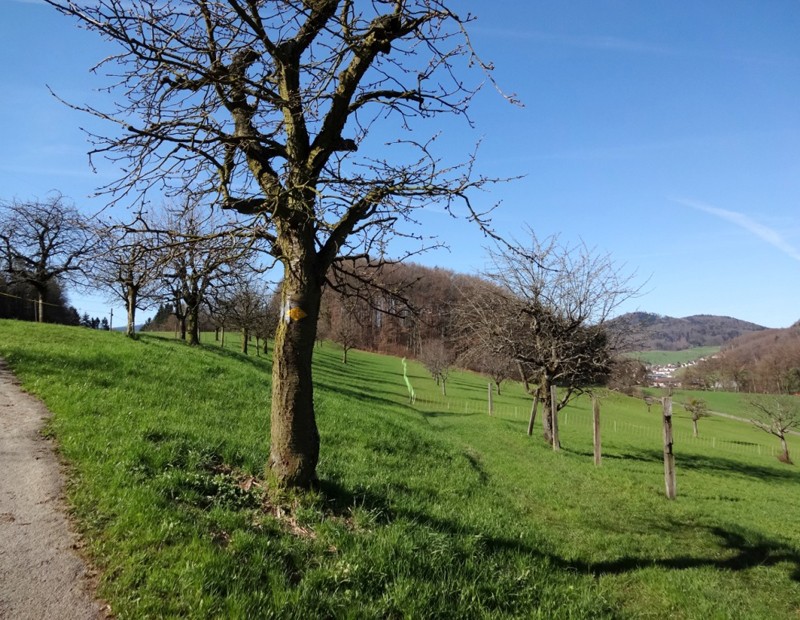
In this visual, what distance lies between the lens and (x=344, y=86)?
5594 mm

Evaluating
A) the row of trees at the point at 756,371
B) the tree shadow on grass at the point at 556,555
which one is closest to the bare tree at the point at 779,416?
the tree shadow on grass at the point at 556,555

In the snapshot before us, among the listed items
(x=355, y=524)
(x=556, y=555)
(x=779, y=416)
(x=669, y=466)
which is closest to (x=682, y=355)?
(x=779, y=416)

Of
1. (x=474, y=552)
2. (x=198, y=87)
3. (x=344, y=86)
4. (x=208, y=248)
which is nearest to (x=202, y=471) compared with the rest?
(x=208, y=248)

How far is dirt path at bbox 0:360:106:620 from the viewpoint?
3.38 meters

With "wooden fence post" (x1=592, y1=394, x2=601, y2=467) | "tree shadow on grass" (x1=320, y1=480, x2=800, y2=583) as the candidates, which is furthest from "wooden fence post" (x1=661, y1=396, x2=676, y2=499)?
"tree shadow on grass" (x1=320, y1=480, x2=800, y2=583)

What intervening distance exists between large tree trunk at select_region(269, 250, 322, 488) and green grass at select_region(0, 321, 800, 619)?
358 millimetres

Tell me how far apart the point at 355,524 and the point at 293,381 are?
1.67m

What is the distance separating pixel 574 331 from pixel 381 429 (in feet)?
31.4

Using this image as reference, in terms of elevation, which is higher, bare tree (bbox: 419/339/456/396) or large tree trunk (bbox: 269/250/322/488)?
large tree trunk (bbox: 269/250/322/488)

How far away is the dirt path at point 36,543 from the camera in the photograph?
11.1ft

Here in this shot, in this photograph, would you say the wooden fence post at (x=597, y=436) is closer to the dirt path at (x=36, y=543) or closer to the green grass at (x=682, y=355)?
the dirt path at (x=36, y=543)

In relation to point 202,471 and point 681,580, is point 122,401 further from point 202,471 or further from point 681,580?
point 681,580

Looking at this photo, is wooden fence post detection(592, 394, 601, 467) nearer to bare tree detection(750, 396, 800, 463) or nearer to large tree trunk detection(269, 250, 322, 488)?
large tree trunk detection(269, 250, 322, 488)

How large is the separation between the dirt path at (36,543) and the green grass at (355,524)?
176 millimetres
